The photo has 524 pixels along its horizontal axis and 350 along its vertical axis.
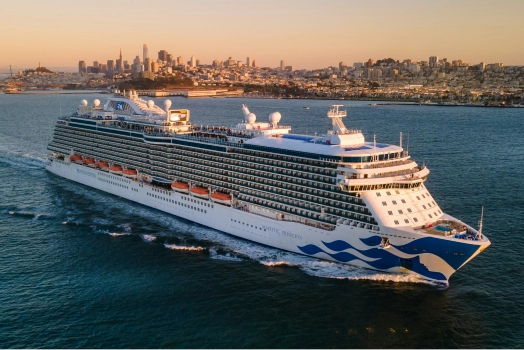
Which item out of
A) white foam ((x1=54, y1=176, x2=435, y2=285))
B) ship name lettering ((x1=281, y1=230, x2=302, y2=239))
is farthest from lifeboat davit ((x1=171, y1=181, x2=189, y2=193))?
ship name lettering ((x1=281, y1=230, x2=302, y2=239))

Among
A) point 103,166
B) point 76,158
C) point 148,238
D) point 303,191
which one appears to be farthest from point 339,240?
point 76,158

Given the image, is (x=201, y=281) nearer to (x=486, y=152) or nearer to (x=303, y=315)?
(x=303, y=315)

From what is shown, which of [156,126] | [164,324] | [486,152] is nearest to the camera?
[164,324]

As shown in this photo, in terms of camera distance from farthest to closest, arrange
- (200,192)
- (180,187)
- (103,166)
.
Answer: (103,166) → (180,187) → (200,192)

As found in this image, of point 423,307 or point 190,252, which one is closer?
point 423,307

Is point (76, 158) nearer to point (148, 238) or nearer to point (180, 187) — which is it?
point (180, 187)

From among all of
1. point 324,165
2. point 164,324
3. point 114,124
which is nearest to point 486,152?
point 324,165

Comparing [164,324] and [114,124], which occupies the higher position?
[114,124]

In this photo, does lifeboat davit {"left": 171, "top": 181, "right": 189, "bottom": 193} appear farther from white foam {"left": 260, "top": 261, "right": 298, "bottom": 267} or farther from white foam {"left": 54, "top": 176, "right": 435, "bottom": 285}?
white foam {"left": 260, "top": 261, "right": 298, "bottom": 267}
